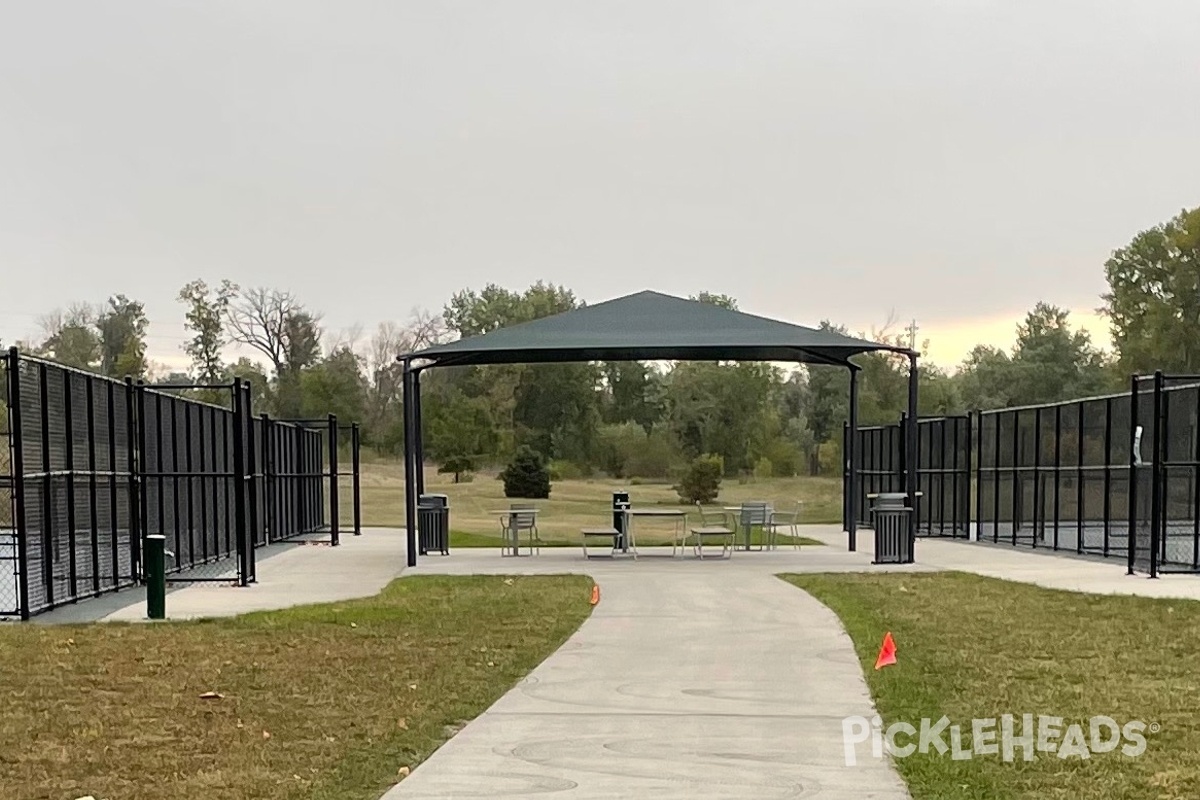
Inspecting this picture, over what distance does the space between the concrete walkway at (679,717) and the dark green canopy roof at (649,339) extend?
6.71 m

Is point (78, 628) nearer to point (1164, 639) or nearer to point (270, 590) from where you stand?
point (270, 590)

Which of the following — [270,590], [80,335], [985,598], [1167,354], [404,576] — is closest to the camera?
[985,598]

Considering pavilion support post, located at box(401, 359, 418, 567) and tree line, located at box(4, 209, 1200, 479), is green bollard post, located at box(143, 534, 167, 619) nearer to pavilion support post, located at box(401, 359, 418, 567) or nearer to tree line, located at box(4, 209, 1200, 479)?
pavilion support post, located at box(401, 359, 418, 567)

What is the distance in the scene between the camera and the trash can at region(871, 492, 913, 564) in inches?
709

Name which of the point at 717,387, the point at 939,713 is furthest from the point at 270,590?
the point at 717,387

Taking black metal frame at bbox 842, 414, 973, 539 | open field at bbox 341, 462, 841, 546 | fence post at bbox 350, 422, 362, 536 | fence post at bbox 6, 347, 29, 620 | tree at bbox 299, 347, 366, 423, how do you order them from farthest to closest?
1. tree at bbox 299, 347, 366, 423
2. open field at bbox 341, 462, 841, 546
3. fence post at bbox 350, 422, 362, 536
4. black metal frame at bbox 842, 414, 973, 539
5. fence post at bbox 6, 347, 29, 620

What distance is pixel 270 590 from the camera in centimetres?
1478

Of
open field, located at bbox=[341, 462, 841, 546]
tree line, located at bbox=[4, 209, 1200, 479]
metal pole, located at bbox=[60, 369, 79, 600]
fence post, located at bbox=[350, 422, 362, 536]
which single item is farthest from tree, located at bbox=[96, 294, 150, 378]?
metal pole, located at bbox=[60, 369, 79, 600]

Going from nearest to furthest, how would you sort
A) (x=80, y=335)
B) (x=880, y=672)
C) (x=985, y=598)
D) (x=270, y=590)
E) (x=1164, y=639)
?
(x=880, y=672)
(x=1164, y=639)
(x=985, y=598)
(x=270, y=590)
(x=80, y=335)

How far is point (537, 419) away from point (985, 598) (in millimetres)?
38511

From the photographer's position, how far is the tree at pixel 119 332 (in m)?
61.5

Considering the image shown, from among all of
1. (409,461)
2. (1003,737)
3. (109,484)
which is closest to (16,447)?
(109,484)

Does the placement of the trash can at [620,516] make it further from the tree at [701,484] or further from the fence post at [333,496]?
the tree at [701,484]

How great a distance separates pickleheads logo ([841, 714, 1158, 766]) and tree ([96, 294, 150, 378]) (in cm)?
5693
